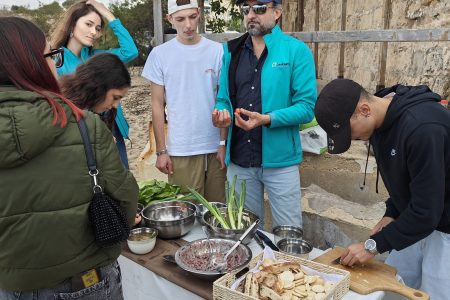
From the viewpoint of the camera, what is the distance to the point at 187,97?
10.7 ft

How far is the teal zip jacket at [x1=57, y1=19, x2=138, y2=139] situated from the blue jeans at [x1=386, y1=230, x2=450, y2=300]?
93.9 inches

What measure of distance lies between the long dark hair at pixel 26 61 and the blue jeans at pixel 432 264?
181 cm

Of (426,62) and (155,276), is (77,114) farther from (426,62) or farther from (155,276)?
(426,62)

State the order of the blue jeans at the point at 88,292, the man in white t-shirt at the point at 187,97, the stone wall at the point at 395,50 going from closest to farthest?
the blue jeans at the point at 88,292, the man in white t-shirt at the point at 187,97, the stone wall at the point at 395,50

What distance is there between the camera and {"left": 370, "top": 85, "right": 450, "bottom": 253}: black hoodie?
1764mm

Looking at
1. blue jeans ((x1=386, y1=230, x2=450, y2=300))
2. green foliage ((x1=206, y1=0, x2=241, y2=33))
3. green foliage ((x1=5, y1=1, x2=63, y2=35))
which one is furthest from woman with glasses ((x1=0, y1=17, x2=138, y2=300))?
green foliage ((x1=5, y1=1, x2=63, y2=35))

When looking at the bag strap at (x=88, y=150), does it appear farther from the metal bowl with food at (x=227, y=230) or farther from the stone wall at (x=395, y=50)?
the stone wall at (x=395, y=50)

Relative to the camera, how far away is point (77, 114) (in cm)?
149

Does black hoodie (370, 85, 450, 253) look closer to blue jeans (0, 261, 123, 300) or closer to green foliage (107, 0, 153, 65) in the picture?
blue jeans (0, 261, 123, 300)

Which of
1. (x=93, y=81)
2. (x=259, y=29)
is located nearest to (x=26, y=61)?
(x=93, y=81)

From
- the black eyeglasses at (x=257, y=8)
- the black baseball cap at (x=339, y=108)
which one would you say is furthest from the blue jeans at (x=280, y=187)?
the black eyeglasses at (x=257, y=8)

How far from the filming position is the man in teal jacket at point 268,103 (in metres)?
2.87

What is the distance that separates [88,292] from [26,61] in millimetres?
947

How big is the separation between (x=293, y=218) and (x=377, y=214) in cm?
153
